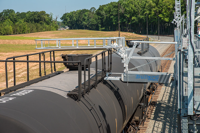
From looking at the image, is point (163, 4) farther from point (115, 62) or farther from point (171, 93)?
point (115, 62)

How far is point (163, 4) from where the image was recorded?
116875 millimetres

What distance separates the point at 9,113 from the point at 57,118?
94cm

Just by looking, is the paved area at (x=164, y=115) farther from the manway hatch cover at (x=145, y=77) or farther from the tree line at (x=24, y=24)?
the tree line at (x=24, y=24)

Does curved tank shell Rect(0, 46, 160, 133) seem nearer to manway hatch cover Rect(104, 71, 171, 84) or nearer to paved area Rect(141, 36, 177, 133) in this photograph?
manway hatch cover Rect(104, 71, 171, 84)

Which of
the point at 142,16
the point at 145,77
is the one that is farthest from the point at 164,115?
the point at 142,16

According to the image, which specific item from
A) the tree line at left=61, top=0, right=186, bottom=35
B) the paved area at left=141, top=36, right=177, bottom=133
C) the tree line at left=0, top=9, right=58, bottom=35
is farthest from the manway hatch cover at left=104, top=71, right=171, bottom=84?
the tree line at left=0, top=9, right=58, bottom=35

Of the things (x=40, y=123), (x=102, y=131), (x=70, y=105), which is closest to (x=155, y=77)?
(x=102, y=131)

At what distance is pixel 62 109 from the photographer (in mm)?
4918

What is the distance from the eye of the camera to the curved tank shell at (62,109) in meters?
3.97

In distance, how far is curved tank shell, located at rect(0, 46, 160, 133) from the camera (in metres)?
3.97

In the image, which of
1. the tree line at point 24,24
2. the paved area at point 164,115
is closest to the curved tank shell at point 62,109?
the paved area at point 164,115

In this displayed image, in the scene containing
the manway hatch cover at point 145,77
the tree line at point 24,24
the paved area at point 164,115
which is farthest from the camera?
the tree line at point 24,24

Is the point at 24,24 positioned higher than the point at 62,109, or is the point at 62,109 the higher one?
the point at 24,24

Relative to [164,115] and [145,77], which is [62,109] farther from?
[164,115]
